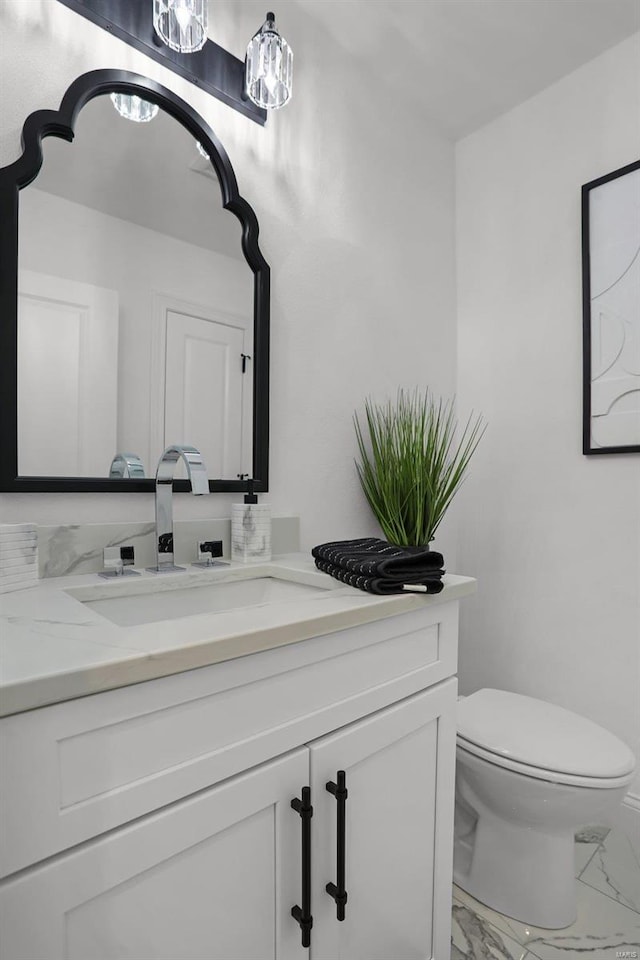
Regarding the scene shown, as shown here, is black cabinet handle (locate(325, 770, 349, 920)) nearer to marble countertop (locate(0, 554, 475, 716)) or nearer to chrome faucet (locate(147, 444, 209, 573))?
marble countertop (locate(0, 554, 475, 716))

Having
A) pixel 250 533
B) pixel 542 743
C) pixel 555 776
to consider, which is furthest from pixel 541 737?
pixel 250 533

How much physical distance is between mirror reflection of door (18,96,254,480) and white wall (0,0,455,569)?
0.37 feet

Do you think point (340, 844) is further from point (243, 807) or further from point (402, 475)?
point (402, 475)

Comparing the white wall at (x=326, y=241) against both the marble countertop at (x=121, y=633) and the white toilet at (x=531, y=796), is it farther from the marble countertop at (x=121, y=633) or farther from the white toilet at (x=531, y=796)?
the white toilet at (x=531, y=796)

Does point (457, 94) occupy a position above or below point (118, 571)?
above

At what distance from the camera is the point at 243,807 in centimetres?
76

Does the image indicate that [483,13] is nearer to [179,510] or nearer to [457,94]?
[457,94]

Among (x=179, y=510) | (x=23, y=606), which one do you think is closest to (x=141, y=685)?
(x=23, y=606)

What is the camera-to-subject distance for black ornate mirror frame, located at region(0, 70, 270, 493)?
3.44ft

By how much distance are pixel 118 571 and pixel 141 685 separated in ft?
1.73

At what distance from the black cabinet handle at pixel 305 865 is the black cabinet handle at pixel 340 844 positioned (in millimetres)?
55

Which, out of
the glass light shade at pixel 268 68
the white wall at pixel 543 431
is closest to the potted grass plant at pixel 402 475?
the white wall at pixel 543 431

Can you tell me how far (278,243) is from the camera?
154 centimetres

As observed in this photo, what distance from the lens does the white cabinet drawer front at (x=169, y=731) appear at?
57 cm
